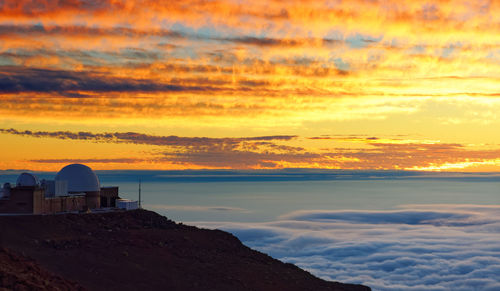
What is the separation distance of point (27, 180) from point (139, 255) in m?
14.6

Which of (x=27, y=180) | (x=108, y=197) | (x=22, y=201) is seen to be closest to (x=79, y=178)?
(x=108, y=197)

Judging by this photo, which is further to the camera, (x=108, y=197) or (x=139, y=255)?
(x=108, y=197)

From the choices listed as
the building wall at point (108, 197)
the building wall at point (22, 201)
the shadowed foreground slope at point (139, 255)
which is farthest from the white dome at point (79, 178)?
the building wall at point (22, 201)

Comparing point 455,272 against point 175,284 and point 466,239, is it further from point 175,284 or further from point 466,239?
point 175,284

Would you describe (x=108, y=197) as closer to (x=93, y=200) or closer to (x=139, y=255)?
(x=93, y=200)

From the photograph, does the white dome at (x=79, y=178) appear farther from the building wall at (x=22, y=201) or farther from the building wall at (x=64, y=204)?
the building wall at (x=22, y=201)

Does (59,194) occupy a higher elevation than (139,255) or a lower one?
higher

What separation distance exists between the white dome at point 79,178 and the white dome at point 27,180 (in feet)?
10.3

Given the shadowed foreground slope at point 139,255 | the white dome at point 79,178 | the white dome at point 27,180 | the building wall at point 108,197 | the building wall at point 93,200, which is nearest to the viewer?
the shadowed foreground slope at point 139,255

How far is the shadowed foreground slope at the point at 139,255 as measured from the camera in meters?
33.3

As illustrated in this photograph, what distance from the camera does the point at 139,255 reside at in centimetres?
3772

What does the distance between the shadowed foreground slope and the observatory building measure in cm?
279

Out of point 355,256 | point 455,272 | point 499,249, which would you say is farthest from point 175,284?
point 499,249

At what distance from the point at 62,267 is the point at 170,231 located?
13.8m
